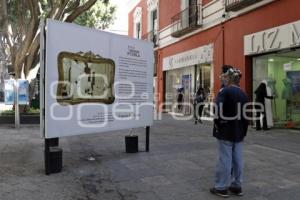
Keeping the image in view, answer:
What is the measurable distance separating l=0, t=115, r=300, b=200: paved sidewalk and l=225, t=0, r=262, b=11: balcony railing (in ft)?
18.9

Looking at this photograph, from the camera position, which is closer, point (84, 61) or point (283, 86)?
point (84, 61)

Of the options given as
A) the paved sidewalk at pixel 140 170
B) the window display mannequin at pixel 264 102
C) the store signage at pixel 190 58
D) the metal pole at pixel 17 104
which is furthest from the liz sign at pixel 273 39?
the metal pole at pixel 17 104

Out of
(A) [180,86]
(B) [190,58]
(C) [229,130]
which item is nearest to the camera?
(C) [229,130]

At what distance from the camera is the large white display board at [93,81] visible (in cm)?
760

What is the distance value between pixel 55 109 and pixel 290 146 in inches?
241

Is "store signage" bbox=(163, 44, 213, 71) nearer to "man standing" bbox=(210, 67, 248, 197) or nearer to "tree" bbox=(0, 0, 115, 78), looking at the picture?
"tree" bbox=(0, 0, 115, 78)

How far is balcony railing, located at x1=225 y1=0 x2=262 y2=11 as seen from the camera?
15.6 metres

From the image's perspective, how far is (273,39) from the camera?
14.6m

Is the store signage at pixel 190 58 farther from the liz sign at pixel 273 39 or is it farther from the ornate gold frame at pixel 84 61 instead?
the ornate gold frame at pixel 84 61

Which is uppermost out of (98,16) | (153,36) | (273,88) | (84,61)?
(98,16)

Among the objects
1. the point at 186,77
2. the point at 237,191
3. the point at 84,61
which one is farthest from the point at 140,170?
the point at 186,77

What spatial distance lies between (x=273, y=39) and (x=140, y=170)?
866 centimetres

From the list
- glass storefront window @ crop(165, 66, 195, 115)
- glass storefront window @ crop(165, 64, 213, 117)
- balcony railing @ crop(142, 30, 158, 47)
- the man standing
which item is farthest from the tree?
the man standing

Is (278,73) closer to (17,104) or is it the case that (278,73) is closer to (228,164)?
(17,104)
